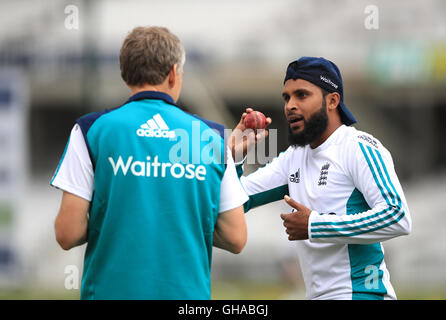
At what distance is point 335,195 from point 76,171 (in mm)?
1485

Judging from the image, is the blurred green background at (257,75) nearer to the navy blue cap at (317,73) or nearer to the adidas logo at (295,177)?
the adidas logo at (295,177)

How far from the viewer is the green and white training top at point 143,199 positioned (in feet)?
10.2

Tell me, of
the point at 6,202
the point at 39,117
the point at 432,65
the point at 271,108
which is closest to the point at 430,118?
the point at 432,65

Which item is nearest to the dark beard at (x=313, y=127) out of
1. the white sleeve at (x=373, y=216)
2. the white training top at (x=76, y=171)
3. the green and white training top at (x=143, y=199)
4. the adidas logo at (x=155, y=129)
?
the white sleeve at (x=373, y=216)

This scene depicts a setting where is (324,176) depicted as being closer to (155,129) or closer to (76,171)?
(155,129)

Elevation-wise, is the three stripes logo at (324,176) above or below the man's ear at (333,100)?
below

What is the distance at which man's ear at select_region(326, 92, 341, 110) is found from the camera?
4008 millimetres

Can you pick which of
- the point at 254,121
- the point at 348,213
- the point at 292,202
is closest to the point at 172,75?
the point at 254,121

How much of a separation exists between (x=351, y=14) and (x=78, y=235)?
19.9 m

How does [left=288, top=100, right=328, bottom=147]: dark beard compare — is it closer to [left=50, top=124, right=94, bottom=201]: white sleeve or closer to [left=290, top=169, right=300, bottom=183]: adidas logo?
[left=290, top=169, right=300, bottom=183]: adidas logo

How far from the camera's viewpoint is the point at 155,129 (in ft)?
10.5

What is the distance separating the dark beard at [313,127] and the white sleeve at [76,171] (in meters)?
1.34

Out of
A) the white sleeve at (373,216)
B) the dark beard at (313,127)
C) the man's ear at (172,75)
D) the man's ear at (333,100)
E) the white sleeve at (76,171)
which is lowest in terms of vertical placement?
the white sleeve at (373,216)

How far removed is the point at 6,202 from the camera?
42.0 feet
